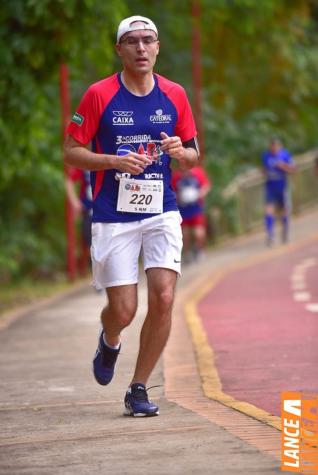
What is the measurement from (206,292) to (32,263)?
844cm

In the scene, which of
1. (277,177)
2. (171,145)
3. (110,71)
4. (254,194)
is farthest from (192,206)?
(171,145)

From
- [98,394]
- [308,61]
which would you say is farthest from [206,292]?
[308,61]

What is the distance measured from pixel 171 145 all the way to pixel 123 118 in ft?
0.99

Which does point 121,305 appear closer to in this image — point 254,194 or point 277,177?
point 277,177

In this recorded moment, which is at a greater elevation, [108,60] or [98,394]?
[108,60]

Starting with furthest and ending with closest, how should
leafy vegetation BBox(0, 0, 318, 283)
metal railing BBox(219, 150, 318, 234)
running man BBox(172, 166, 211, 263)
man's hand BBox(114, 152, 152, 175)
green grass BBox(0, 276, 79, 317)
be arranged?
metal railing BBox(219, 150, 318, 234) → running man BBox(172, 166, 211, 263) → green grass BBox(0, 276, 79, 317) → leafy vegetation BBox(0, 0, 318, 283) → man's hand BBox(114, 152, 152, 175)

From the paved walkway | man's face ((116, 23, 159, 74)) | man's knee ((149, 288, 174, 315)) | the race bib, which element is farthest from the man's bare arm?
the paved walkway

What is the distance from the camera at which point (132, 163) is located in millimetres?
8156

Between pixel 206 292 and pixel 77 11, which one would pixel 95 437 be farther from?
pixel 206 292

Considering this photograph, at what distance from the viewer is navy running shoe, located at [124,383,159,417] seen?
27.0 feet

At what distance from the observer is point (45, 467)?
6633 mm

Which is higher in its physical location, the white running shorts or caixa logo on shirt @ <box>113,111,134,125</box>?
caixa logo on shirt @ <box>113,111,134,125</box>

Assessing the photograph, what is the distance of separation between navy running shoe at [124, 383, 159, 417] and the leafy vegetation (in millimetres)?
7026

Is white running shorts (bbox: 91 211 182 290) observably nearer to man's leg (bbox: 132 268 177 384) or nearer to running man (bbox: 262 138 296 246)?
man's leg (bbox: 132 268 177 384)
